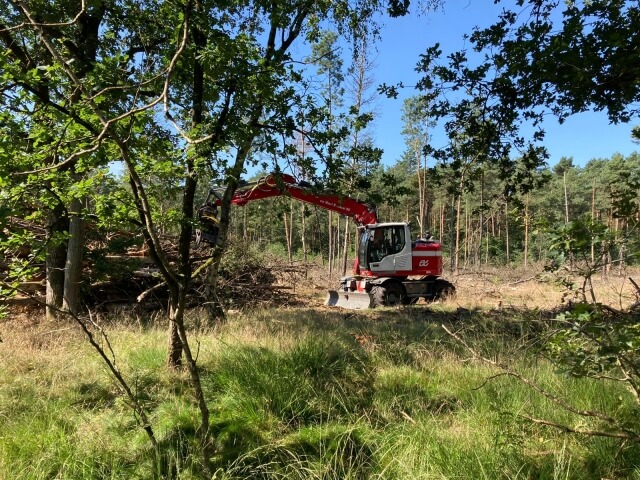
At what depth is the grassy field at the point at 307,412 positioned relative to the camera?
9.78 feet

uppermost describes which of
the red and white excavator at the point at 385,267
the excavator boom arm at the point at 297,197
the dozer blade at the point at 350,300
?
the excavator boom arm at the point at 297,197

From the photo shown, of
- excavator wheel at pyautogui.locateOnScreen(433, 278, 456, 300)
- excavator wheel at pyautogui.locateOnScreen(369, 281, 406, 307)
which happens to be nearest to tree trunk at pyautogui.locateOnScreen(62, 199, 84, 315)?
excavator wheel at pyautogui.locateOnScreen(369, 281, 406, 307)

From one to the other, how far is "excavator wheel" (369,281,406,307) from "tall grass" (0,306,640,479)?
6747 mm

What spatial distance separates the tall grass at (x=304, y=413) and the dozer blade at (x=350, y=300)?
22.0 ft

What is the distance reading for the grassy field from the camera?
2.98 m

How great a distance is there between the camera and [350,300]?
520 inches

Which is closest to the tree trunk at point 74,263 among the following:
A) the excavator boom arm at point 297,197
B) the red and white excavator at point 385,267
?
the excavator boom arm at point 297,197

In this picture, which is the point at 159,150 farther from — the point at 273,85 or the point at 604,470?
the point at 604,470

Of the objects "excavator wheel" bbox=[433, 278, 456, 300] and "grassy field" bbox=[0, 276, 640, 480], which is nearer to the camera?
"grassy field" bbox=[0, 276, 640, 480]

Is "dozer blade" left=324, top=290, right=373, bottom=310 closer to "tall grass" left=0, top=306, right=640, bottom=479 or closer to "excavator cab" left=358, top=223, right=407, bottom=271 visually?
"excavator cab" left=358, top=223, right=407, bottom=271

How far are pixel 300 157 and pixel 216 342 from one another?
9.44 feet

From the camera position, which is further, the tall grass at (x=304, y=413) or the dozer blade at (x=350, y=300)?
the dozer blade at (x=350, y=300)

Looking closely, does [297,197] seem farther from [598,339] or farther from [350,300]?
[598,339]

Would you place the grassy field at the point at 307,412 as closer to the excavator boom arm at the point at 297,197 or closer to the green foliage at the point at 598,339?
the green foliage at the point at 598,339
